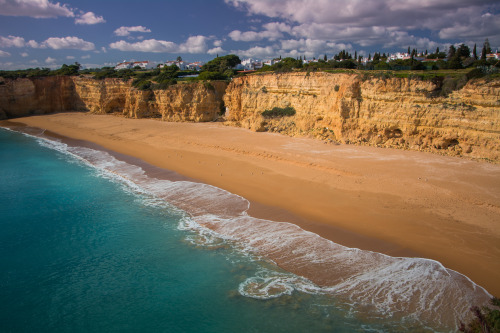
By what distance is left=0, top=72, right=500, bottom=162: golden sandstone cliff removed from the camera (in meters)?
16.2

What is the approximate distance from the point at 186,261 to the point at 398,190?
8.97 meters

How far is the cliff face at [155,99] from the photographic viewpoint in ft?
97.5

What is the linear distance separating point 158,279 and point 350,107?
52.0 feet

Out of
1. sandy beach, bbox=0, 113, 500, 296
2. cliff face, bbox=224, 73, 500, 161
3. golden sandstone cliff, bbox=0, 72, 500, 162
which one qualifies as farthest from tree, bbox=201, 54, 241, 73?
sandy beach, bbox=0, 113, 500, 296

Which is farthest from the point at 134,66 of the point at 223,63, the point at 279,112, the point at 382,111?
the point at 382,111

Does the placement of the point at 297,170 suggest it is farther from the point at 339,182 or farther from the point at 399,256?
the point at 399,256

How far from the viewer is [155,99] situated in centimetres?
3266

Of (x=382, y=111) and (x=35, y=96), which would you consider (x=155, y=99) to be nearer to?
(x=35, y=96)

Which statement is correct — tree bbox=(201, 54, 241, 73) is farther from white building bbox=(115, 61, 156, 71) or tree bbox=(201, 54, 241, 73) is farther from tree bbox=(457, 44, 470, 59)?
white building bbox=(115, 61, 156, 71)

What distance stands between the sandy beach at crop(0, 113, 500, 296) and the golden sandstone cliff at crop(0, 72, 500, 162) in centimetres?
133

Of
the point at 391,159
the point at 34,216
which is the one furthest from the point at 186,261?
the point at 391,159

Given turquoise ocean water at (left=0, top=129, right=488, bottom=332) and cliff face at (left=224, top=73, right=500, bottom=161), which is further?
cliff face at (left=224, top=73, right=500, bottom=161)

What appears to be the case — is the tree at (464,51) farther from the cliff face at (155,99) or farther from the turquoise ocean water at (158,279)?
the turquoise ocean water at (158,279)

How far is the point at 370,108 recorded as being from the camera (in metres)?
19.5
